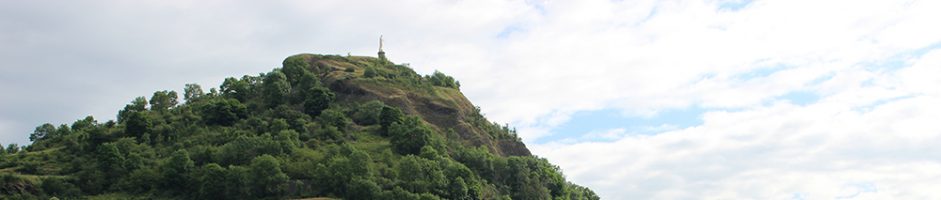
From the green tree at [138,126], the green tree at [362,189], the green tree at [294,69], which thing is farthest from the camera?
the green tree at [294,69]

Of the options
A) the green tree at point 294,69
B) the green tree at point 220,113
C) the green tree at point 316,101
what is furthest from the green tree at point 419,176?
the green tree at point 294,69

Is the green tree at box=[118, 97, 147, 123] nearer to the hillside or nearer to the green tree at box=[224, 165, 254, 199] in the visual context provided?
the hillside

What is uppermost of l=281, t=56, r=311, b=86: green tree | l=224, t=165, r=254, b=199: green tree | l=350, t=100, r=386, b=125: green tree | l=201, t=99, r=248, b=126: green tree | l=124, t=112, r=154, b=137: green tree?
l=281, t=56, r=311, b=86: green tree

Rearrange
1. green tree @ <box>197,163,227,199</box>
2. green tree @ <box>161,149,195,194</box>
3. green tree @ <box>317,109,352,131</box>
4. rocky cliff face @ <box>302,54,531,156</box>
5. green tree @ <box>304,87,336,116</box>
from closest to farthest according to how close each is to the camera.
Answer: green tree @ <box>197,163,227,199</box>
green tree @ <box>161,149,195,194</box>
green tree @ <box>317,109,352,131</box>
green tree @ <box>304,87,336,116</box>
rocky cliff face @ <box>302,54,531,156</box>

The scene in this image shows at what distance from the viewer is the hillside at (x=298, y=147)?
102 m

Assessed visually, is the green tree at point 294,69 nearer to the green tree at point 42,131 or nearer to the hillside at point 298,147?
the hillside at point 298,147

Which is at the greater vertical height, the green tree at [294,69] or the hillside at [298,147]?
the green tree at [294,69]

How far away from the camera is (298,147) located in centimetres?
11512

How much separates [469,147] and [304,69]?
92.2 feet

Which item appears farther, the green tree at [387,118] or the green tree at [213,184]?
the green tree at [387,118]

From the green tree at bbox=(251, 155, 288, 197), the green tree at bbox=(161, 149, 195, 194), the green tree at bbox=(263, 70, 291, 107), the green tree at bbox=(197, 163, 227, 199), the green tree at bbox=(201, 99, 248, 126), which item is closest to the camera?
the green tree at bbox=(251, 155, 288, 197)

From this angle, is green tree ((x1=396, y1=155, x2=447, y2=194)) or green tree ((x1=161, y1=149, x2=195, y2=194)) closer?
green tree ((x1=396, y1=155, x2=447, y2=194))

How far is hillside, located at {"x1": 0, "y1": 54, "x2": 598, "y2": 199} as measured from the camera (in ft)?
336

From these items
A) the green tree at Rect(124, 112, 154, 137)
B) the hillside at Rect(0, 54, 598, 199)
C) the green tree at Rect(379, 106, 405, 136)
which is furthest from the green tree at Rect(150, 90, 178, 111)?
the green tree at Rect(379, 106, 405, 136)
